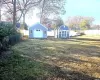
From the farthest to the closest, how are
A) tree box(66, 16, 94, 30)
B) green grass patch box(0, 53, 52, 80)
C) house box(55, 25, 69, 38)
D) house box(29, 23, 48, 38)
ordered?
tree box(66, 16, 94, 30) < house box(55, 25, 69, 38) < house box(29, 23, 48, 38) < green grass patch box(0, 53, 52, 80)

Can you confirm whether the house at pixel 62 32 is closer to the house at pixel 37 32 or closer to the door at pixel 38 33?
the house at pixel 37 32

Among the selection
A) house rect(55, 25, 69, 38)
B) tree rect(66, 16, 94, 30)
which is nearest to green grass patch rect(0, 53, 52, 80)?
house rect(55, 25, 69, 38)

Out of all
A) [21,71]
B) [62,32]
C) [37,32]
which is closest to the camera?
[21,71]

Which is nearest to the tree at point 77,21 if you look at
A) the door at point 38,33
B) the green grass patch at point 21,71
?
the door at point 38,33

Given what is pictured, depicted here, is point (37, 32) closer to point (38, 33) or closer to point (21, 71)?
point (38, 33)

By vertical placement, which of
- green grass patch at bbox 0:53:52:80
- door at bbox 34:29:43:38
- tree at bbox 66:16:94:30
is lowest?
green grass patch at bbox 0:53:52:80

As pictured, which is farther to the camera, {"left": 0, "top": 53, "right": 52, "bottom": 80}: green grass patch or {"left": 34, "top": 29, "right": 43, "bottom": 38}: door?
{"left": 34, "top": 29, "right": 43, "bottom": 38}: door

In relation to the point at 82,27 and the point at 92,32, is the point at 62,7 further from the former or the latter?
the point at 82,27

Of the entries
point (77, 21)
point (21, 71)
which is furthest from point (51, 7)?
point (77, 21)

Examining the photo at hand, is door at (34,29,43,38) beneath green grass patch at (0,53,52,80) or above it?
above

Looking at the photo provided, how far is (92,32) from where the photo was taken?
55.2 metres

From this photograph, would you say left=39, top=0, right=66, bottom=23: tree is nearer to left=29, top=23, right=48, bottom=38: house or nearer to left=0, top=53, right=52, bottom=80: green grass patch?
left=29, top=23, right=48, bottom=38: house

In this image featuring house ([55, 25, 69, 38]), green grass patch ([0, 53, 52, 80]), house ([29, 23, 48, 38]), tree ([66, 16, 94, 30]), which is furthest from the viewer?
tree ([66, 16, 94, 30])

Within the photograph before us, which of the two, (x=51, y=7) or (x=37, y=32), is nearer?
(x=37, y=32)
